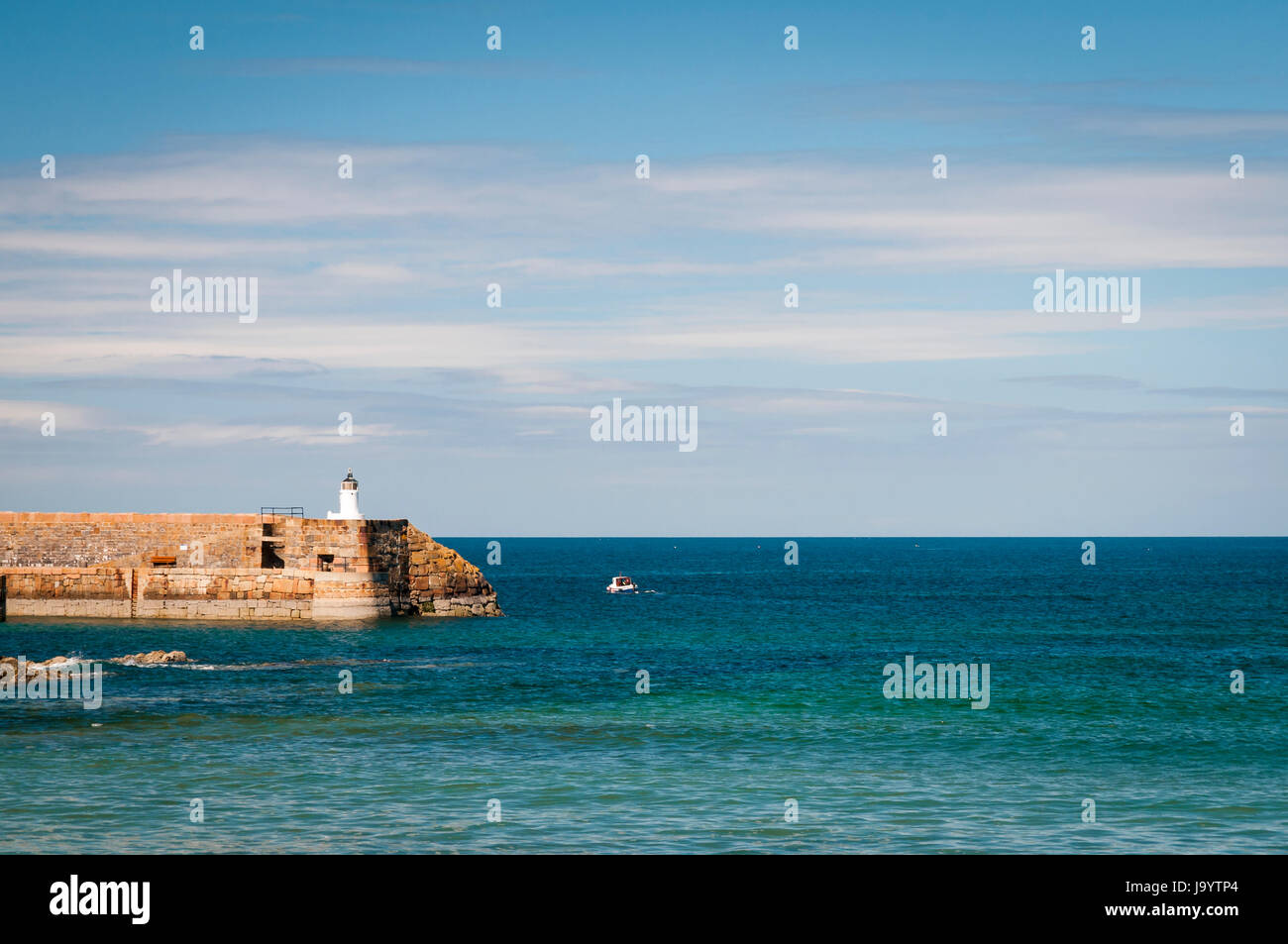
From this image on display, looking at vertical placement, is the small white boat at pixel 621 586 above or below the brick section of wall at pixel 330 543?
below

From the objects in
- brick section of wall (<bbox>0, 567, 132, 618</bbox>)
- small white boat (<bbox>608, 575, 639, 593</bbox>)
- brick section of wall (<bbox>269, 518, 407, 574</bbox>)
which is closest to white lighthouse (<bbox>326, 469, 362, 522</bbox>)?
brick section of wall (<bbox>269, 518, 407, 574</bbox>)

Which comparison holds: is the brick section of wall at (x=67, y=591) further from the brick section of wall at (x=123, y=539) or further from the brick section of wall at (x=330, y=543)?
the brick section of wall at (x=330, y=543)

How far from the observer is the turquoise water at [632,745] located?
1925 centimetres

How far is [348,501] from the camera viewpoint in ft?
190

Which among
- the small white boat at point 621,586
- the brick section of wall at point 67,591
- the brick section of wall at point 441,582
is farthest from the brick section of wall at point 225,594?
the small white boat at point 621,586

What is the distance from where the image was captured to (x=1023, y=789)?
2284 cm

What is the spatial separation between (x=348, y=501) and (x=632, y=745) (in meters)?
33.5

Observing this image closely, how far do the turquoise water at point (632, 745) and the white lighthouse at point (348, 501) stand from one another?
527 centimetres

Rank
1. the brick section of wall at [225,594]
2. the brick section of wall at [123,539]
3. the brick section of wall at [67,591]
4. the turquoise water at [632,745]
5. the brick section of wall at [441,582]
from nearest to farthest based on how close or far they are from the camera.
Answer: the turquoise water at [632,745], the brick section of wall at [225,594], the brick section of wall at [67,591], the brick section of wall at [123,539], the brick section of wall at [441,582]

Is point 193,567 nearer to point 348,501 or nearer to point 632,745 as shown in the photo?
point 348,501

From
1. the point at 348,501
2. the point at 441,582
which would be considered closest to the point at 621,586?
the point at 441,582

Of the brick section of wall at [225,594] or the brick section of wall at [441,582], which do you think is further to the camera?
the brick section of wall at [441,582]

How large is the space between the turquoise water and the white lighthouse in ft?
17.3

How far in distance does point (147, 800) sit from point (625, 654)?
98.5 ft
